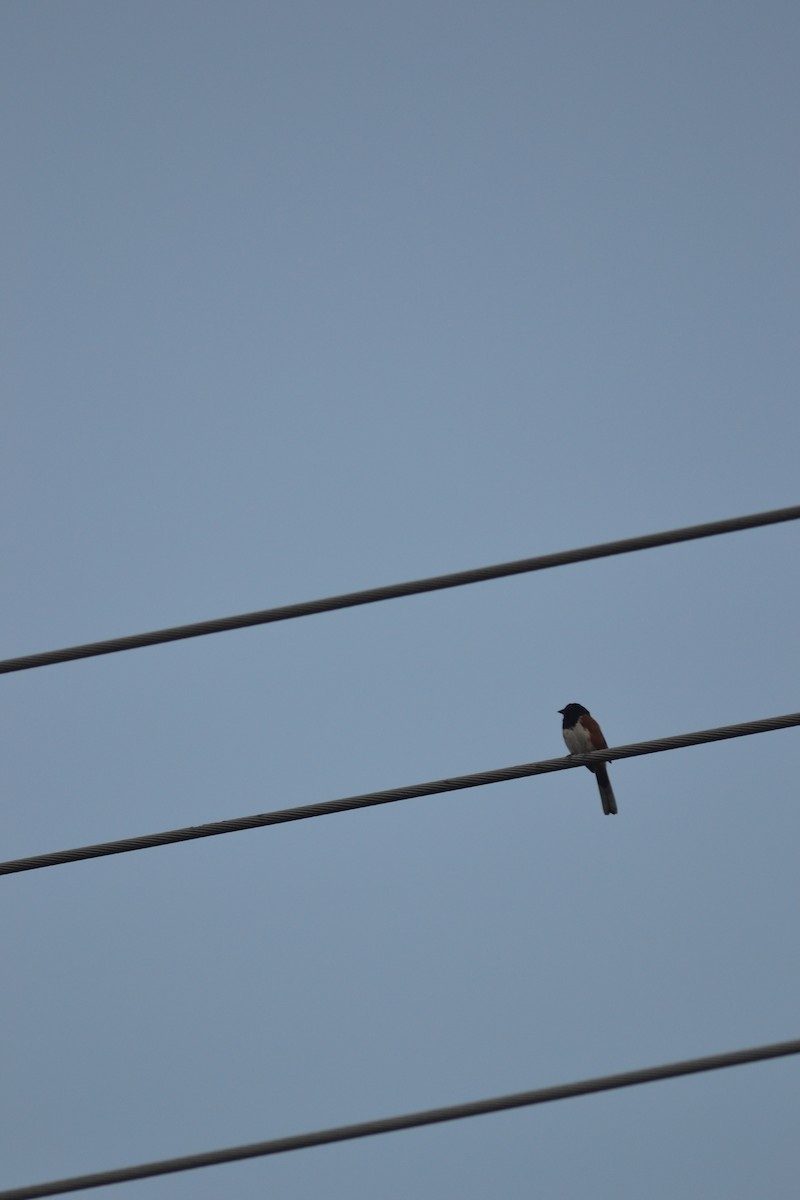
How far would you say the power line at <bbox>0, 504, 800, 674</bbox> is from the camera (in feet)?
16.5

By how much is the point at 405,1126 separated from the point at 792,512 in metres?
2.47

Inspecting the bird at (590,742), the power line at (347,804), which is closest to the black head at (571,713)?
the bird at (590,742)

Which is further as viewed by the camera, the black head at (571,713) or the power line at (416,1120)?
the black head at (571,713)

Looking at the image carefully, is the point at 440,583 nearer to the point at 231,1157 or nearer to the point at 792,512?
the point at 792,512

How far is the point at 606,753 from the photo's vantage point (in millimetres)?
5492

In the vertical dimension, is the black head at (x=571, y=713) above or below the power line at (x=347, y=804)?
above

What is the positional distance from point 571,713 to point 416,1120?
5967 millimetres

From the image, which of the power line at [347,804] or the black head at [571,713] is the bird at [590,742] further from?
the power line at [347,804]

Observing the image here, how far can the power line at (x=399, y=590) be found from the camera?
5.02 metres

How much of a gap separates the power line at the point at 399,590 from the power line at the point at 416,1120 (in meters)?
1.72

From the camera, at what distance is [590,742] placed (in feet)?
32.9

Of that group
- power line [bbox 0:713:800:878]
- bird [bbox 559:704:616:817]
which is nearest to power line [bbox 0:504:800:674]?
power line [bbox 0:713:800:878]

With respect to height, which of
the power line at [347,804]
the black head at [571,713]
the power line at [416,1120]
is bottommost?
the power line at [416,1120]

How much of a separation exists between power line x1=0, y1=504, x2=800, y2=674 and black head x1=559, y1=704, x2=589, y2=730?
17.6ft
